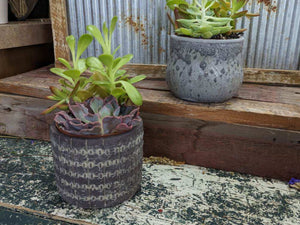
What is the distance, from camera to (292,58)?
1.17 meters

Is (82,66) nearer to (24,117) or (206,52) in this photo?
(206,52)

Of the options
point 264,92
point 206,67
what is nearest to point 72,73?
point 206,67

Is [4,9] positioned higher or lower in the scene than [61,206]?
higher

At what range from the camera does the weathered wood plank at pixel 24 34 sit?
130 cm

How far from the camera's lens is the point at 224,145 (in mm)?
1042

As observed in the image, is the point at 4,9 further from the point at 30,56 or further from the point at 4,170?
the point at 4,170

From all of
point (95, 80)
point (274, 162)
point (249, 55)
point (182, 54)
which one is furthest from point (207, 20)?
point (274, 162)

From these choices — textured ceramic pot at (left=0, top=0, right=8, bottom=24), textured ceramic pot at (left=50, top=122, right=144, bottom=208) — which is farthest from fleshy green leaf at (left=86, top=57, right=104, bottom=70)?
textured ceramic pot at (left=0, top=0, right=8, bottom=24)

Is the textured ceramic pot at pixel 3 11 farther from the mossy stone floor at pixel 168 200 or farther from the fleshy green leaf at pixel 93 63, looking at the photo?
the fleshy green leaf at pixel 93 63

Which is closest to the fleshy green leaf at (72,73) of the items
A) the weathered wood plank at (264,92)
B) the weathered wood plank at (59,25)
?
the weathered wood plank at (264,92)

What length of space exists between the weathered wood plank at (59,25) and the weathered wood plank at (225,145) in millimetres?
540

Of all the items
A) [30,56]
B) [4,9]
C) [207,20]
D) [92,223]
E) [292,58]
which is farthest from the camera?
[30,56]

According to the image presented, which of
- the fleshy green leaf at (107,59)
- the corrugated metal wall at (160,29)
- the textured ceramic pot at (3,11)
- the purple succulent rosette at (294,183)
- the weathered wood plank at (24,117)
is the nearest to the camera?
the fleshy green leaf at (107,59)

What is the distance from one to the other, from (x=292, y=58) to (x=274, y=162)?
427mm
